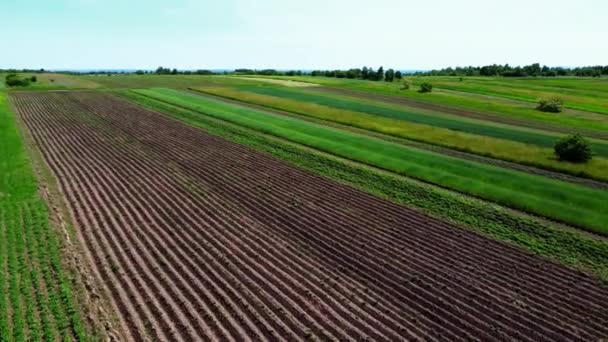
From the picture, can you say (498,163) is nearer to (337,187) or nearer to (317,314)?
(337,187)

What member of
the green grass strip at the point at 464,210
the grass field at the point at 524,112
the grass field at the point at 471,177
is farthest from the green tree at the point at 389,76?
the green grass strip at the point at 464,210

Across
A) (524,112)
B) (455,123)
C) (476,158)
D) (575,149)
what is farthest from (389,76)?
(575,149)

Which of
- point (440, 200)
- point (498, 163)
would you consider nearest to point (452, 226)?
point (440, 200)

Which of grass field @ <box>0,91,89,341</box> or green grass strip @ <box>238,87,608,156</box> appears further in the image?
green grass strip @ <box>238,87,608,156</box>

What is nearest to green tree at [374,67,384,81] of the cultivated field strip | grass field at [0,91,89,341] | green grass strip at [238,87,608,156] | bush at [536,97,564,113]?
green grass strip at [238,87,608,156]

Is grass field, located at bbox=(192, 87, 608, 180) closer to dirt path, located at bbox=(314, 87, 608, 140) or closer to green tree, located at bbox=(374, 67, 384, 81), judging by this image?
dirt path, located at bbox=(314, 87, 608, 140)

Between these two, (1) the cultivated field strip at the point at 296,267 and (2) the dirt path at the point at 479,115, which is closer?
(1) the cultivated field strip at the point at 296,267

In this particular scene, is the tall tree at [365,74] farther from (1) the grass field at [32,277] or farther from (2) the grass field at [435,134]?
(1) the grass field at [32,277]
